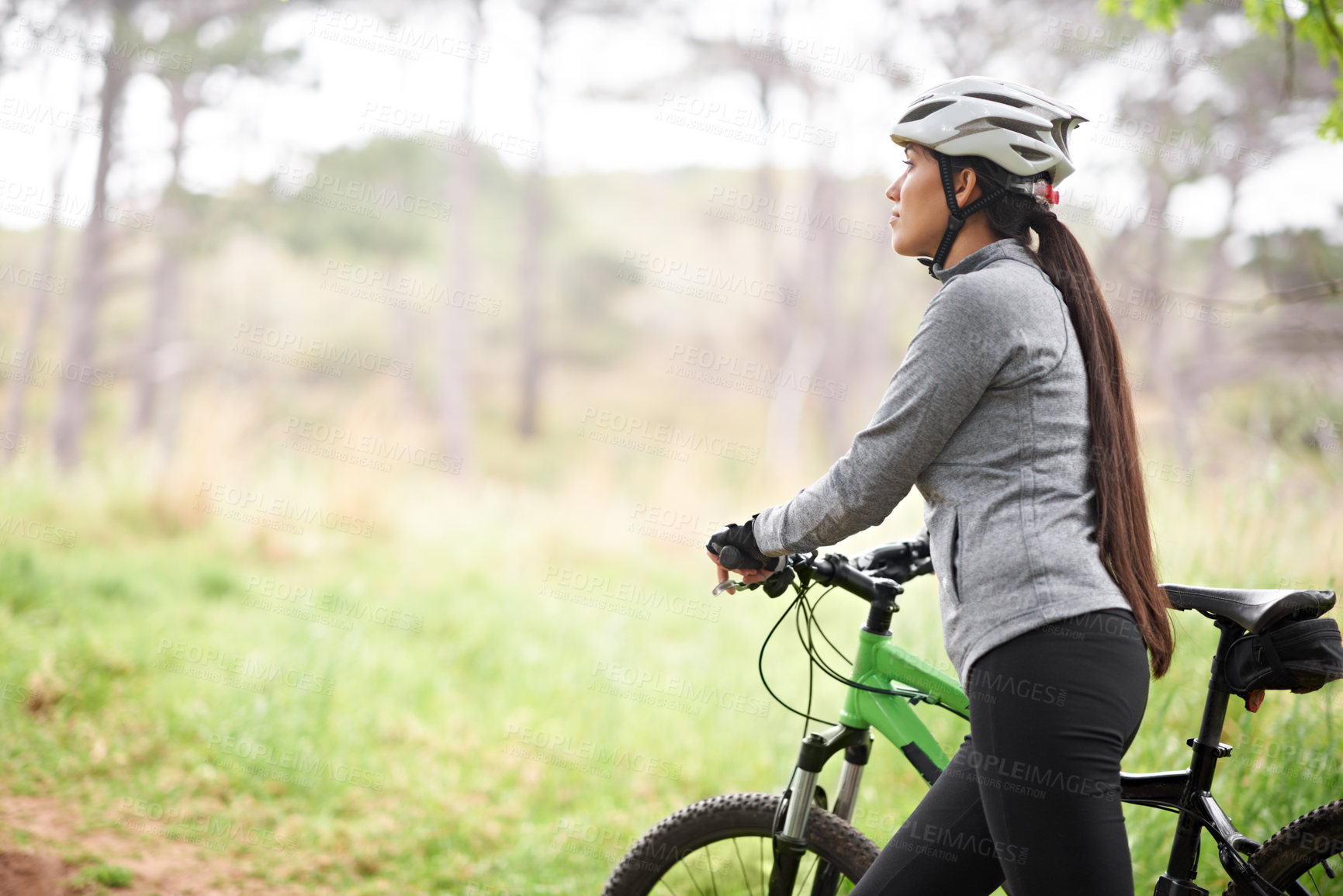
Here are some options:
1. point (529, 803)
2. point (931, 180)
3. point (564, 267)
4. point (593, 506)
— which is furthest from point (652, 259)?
point (931, 180)

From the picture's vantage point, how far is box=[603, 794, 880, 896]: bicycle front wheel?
6.56ft

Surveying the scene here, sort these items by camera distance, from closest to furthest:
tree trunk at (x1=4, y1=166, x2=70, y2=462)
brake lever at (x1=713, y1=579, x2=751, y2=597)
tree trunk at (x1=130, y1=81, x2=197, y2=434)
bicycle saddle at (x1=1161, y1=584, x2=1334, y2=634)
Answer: bicycle saddle at (x1=1161, y1=584, x2=1334, y2=634) → brake lever at (x1=713, y1=579, x2=751, y2=597) → tree trunk at (x1=4, y1=166, x2=70, y2=462) → tree trunk at (x1=130, y1=81, x2=197, y2=434)

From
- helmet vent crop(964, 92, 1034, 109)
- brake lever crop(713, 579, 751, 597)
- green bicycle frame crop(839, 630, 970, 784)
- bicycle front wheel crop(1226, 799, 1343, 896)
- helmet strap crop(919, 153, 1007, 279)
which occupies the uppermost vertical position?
helmet vent crop(964, 92, 1034, 109)

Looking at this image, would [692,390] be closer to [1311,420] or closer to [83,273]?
[83,273]

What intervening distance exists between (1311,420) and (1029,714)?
433cm

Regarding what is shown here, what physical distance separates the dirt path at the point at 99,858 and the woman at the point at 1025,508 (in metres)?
2.65

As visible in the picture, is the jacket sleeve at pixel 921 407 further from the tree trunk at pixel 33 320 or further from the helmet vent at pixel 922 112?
the tree trunk at pixel 33 320

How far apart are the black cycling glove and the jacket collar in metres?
0.60

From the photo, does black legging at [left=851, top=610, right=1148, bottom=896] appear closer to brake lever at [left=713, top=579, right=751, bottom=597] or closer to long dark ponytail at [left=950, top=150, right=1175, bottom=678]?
long dark ponytail at [left=950, top=150, right=1175, bottom=678]

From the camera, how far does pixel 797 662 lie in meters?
5.56

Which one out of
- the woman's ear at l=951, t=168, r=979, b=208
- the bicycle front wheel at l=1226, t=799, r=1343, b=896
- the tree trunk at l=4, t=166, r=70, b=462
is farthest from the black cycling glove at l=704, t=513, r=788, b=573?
the tree trunk at l=4, t=166, r=70, b=462

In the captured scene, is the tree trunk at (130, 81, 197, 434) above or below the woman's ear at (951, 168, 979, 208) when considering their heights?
above

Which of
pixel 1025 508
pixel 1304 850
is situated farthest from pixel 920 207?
pixel 1304 850

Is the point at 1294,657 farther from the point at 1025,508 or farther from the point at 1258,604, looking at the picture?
the point at 1025,508
